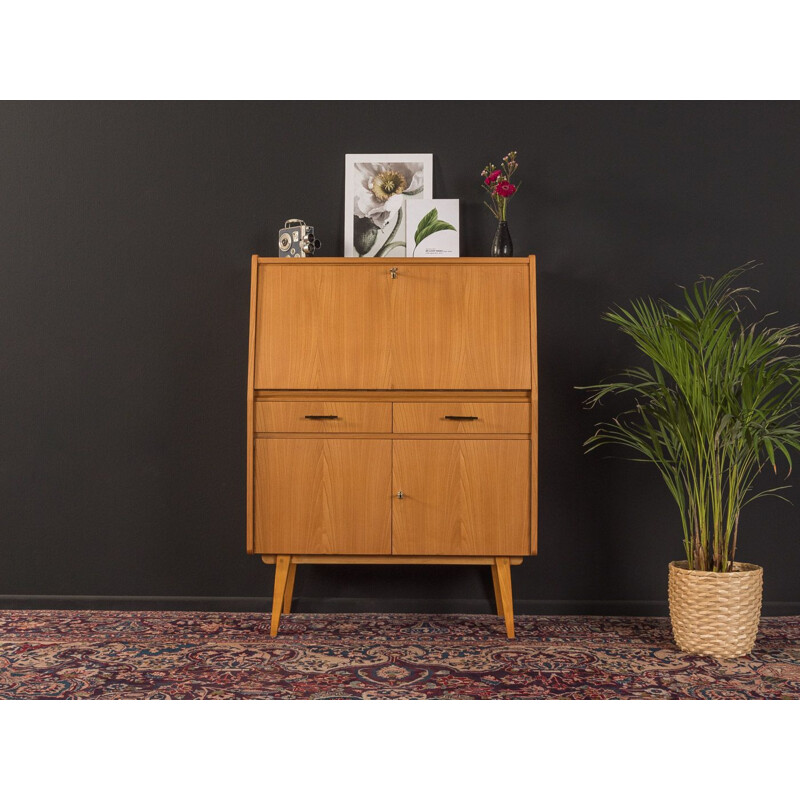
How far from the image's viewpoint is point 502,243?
3395 millimetres

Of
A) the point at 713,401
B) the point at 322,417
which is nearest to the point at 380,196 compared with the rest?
the point at 322,417

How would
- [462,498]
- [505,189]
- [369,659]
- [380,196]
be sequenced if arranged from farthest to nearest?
[380,196] < [505,189] < [462,498] < [369,659]

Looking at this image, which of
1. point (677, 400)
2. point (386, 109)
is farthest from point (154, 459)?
point (677, 400)

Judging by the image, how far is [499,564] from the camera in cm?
320

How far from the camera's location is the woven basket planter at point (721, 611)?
294 centimetres

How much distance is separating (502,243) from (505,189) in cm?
25

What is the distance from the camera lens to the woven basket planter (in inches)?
116

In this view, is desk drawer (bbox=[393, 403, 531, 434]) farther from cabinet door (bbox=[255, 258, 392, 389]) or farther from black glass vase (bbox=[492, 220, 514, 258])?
black glass vase (bbox=[492, 220, 514, 258])

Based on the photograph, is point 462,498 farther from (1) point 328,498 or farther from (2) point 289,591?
(2) point 289,591

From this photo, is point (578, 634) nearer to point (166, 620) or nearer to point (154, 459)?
point (166, 620)

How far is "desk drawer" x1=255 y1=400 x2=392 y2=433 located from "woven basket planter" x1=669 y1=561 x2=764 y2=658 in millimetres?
1422

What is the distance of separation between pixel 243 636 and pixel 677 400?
7.00 ft

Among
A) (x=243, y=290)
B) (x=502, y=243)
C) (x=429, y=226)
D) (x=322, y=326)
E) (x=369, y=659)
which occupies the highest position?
(x=429, y=226)

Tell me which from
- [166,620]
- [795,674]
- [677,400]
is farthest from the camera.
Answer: [166,620]
